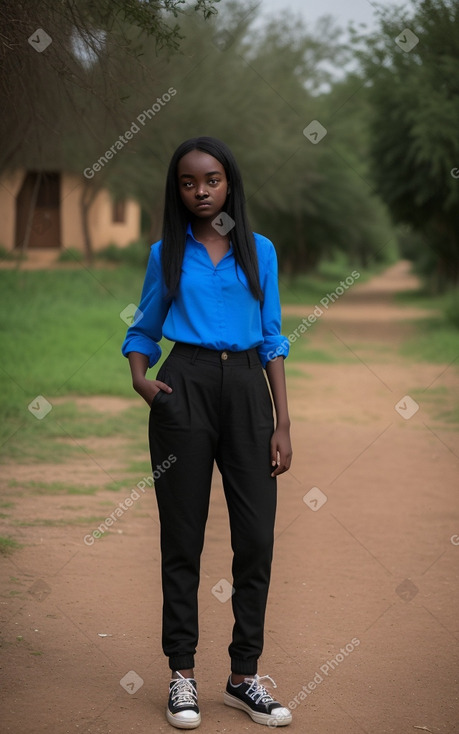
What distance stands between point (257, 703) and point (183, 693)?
10.6 inches

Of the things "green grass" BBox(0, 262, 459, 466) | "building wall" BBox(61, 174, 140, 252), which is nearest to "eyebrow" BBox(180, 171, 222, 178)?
"green grass" BBox(0, 262, 459, 466)

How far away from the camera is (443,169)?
19.0 m

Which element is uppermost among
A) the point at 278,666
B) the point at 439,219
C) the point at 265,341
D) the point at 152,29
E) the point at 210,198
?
the point at 439,219

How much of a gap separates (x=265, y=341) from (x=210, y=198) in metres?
0.55

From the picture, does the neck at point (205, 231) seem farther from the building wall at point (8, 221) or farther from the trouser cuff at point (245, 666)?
the building wall at point (8, 221)

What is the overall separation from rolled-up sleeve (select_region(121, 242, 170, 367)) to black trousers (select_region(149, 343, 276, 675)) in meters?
0.17

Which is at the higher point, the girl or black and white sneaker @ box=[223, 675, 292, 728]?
the girl

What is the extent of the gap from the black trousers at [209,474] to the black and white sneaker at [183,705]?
63 millimetres

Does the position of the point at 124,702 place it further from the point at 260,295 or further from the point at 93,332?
the point at 93,332

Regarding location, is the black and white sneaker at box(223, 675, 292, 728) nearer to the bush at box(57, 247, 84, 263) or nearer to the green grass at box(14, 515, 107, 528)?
the green grass at box(14, 515, 107, 528)

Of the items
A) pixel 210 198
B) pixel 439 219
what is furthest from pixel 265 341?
pixel 439 219

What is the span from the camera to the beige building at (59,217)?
936 inches

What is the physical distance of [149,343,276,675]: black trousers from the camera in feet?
10.8

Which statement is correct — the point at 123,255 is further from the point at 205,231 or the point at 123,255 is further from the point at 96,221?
the point at 205,231
